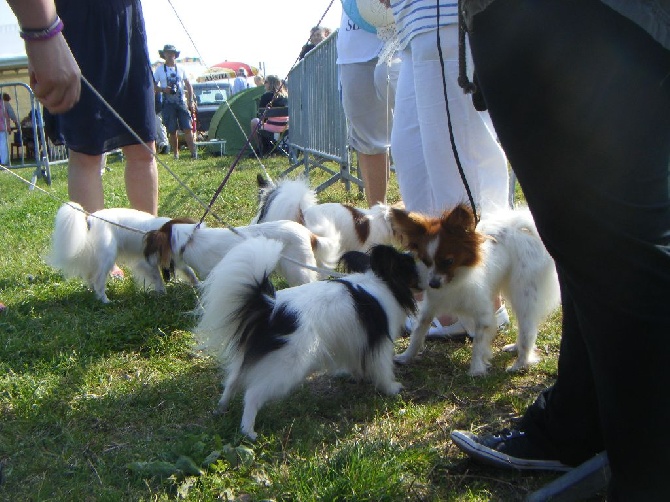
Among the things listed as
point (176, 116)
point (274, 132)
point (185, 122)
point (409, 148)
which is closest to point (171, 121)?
point (176, 116)

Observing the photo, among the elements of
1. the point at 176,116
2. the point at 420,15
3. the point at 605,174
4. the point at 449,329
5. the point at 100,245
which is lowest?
the point at 176,116

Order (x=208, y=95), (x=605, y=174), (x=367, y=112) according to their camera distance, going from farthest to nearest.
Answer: (x=208, y=95) → (x=367, y=112) → (x=605, y=174)

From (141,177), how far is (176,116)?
11780 mm

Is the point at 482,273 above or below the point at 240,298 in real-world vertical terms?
below

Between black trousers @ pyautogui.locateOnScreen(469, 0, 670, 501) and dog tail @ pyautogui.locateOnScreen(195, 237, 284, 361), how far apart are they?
1.31m

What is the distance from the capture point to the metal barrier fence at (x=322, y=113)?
8.77 m

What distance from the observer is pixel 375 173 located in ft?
18.1

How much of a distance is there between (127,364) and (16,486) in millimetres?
1140

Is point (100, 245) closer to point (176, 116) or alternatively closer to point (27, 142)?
point (176, 116)

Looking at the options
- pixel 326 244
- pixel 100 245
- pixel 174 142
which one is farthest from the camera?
pixel 174 142

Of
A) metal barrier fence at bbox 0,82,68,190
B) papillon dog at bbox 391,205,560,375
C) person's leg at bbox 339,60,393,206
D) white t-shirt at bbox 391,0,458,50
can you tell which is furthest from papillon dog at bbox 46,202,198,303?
metal barrier fence at bbox 0,82,68,190

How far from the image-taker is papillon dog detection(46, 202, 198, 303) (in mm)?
4574

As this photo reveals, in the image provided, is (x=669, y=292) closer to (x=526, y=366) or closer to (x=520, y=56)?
(x=520, y=56)

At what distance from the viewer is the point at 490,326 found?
3258 mm
